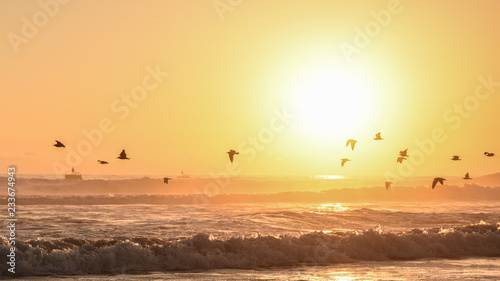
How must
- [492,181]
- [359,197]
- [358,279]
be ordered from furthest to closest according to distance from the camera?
[492,181]
[359,197]
[358,279]

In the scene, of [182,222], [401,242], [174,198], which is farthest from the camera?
[174,198]

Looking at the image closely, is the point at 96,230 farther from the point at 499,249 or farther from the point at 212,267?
the point at 499,249

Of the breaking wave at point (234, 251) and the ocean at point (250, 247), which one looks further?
the breaking wave at point (234, 251)

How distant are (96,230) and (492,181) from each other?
342ft

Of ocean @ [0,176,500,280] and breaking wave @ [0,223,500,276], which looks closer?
ocean @ [0,176,500,280]

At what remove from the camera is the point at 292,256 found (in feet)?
82.8

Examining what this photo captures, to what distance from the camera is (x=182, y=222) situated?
115 feet

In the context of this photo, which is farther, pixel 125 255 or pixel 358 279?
pixel 125 255

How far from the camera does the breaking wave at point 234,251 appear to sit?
22.1m

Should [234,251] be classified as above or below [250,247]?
below

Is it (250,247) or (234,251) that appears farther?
(250,247)

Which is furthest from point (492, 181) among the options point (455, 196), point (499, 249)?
point (499, 249)

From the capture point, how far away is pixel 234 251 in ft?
81.5

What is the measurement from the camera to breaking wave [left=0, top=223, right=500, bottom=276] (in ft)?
72.4
